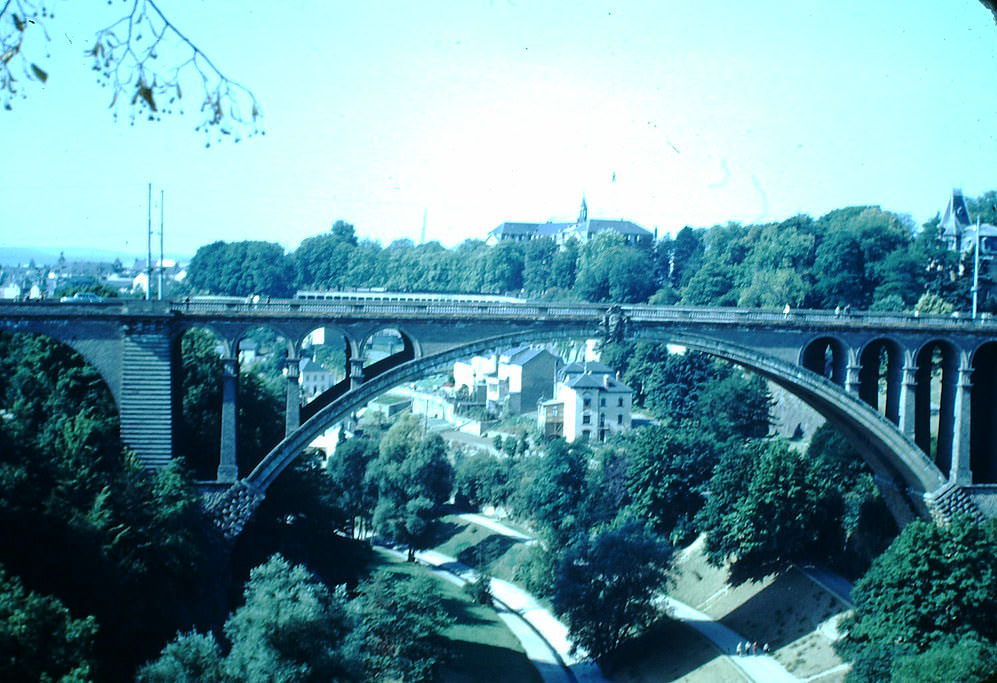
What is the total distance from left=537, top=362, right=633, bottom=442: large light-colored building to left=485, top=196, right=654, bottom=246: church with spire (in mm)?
27028

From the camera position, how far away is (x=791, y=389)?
2939 centimetres

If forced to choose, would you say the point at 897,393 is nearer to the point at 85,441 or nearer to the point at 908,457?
the point at 908,457

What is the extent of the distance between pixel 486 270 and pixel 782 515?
55.9 m

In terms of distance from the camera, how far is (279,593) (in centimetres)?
2117

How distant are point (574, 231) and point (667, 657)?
64528mm

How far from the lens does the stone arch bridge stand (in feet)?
80.2

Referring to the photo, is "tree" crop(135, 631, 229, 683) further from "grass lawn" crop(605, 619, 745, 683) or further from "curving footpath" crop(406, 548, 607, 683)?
"grass lawn" crop(605, 619, 745, 683)

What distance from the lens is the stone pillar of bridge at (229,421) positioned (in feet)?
82.1

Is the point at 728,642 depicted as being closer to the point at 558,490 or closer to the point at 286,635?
the point at 558,490

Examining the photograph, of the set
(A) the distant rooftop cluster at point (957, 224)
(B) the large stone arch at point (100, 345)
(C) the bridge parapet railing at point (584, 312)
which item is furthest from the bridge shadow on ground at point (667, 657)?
(A) the distant rooftop cluster at point (957, 224)

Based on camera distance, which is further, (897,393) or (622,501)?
(622,501)

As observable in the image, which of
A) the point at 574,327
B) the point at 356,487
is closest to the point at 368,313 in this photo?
the point at 574,327

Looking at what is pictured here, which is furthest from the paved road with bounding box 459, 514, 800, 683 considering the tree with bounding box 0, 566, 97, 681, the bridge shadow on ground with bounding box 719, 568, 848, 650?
the tree with bounding box 0, 566, 97, 681

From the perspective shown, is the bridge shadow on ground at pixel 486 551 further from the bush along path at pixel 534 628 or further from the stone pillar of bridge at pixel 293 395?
the stone pillar of bridge at pixel 293 395
